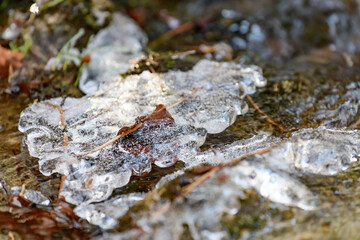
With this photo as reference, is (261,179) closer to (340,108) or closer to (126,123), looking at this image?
(126,123)

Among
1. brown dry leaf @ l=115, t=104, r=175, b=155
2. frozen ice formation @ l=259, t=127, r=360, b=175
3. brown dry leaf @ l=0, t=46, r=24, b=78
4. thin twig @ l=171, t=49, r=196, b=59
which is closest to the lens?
frozen ice formation @ l=259, t=127, r=360, b=175

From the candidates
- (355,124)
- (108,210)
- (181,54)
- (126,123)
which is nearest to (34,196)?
(108,210)

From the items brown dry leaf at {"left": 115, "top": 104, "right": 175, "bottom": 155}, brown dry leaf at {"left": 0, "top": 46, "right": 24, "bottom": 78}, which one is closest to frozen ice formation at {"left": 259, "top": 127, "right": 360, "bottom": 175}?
brown dry leaf at {"left": 115, "top": 104, "right": 175, "bottom": 155}

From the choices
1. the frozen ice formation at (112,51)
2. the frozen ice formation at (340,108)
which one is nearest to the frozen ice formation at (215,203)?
the frozen ice formation at (340,108)

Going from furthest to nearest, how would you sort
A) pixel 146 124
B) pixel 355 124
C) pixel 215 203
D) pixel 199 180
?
pixel 355 124
pixel 146 124
pixel 199 180
pixel 215 203

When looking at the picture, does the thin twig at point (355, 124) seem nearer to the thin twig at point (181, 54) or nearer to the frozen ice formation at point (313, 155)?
the frozen ice formation at point (313, 155)

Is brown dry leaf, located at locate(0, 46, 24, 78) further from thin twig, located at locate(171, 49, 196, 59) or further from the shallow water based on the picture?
thin twig, located at locate(171, 49, 196, 59)

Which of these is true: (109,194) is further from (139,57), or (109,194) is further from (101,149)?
(139,57)
